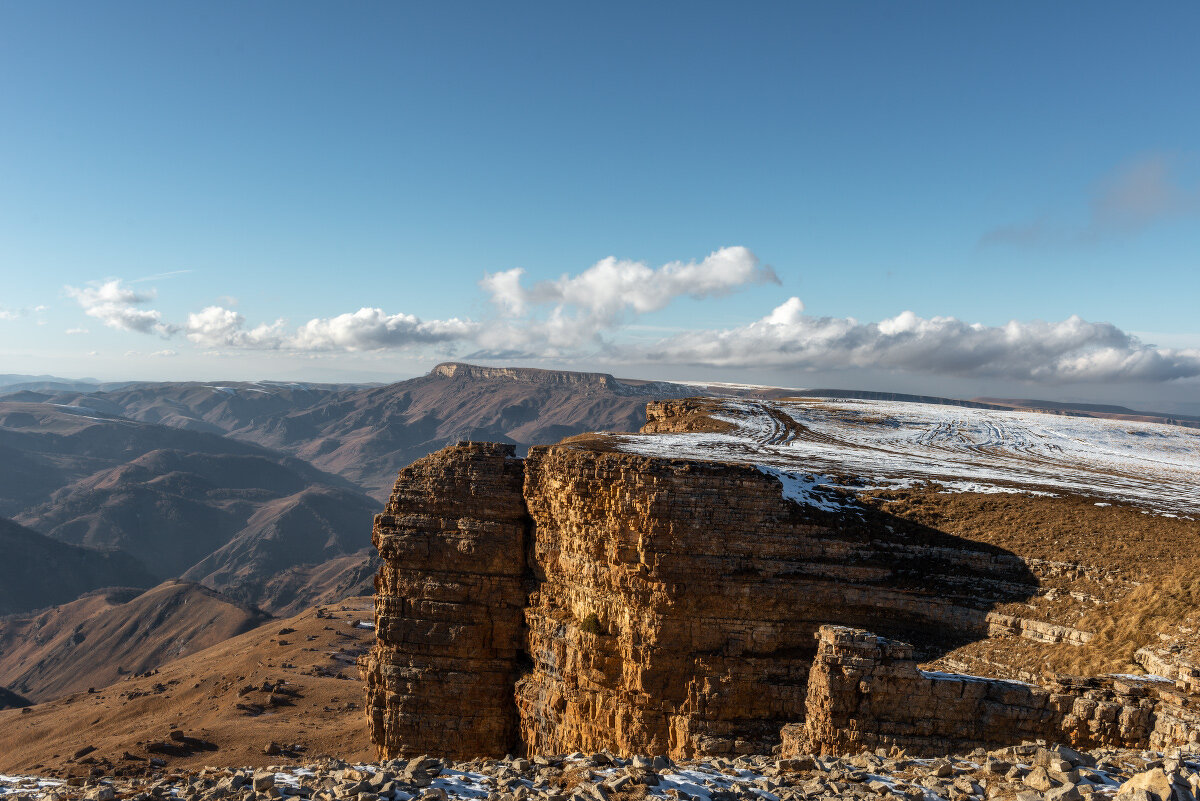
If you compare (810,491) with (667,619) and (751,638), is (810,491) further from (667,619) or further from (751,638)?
(667,619)

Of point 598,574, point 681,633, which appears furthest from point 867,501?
point 598,574

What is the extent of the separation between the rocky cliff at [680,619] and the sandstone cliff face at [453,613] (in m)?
0.08

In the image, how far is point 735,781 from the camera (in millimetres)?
13820

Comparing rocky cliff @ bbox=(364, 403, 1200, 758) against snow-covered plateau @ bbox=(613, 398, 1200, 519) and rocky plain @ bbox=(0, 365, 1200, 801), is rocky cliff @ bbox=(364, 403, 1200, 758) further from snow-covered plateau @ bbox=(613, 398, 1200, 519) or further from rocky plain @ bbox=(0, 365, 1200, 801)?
snow-covered plateau @ bbox=(613, 398, 1200, 519)

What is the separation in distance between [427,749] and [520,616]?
8431mm

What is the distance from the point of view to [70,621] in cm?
11938

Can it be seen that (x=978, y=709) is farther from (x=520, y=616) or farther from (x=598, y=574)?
(x=520, y=616)

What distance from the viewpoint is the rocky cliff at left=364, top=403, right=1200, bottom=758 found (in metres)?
21.0

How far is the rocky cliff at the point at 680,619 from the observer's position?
2097cm

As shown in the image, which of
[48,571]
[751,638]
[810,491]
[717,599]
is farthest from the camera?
[48,571]

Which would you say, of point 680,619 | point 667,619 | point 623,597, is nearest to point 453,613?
point 623,597

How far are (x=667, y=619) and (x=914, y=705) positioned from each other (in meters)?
10.3

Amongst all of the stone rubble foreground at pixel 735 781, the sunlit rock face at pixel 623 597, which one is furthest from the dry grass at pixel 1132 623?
the stone rubble foreground at pixel 735 781

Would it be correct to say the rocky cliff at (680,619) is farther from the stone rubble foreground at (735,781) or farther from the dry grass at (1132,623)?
the stone rubble foreground at (735,781)
